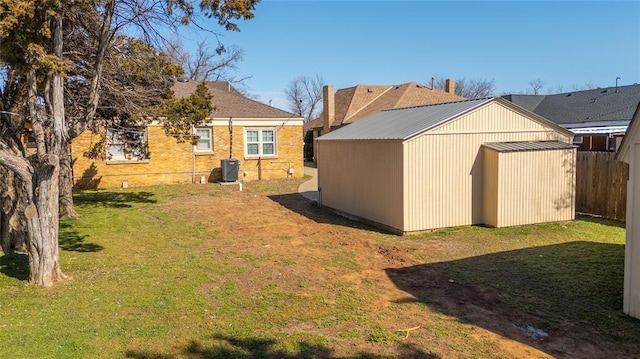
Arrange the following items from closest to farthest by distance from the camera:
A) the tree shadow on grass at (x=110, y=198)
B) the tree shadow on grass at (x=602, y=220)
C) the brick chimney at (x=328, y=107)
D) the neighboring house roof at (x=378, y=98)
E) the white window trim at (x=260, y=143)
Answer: the tree shadow on grass at (x=602, y=220), the tree shadow on grass at (x=110, y=198), the white window trim at (x=260, y=143), the neighboring house roof at (x=378, y=98), the brick chimney at (x=328, y=107)

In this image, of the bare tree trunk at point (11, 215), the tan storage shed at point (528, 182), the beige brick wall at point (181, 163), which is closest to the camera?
the bare tree trunk at point (11, 215)

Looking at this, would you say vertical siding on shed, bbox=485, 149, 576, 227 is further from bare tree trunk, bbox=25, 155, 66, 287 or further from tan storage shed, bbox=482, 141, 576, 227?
bare tree trunk, bbox=25, 155, 66, 287

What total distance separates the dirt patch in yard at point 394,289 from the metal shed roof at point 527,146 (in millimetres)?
3228

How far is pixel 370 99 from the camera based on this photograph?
113 feet

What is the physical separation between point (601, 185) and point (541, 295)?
7.68 meters

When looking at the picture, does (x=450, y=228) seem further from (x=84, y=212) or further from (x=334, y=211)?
(x=84, y=212)

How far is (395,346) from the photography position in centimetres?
517

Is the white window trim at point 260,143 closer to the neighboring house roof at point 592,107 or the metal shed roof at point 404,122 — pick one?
the metal shed roof at point 404,122

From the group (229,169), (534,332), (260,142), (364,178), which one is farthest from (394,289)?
(260,142)

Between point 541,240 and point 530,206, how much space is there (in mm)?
1586

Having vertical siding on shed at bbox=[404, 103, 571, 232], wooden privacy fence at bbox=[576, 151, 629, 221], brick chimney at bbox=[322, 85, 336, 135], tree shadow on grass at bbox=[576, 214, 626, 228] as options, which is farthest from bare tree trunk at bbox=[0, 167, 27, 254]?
brick chimney at bbox=[322, 85, 336, 135]

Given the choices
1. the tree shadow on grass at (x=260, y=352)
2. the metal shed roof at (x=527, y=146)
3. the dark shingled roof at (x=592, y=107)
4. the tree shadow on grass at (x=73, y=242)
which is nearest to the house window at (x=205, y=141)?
the tree shadow on grass at (x=73, y=242)

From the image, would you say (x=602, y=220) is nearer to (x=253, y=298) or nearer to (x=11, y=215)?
(x=253, y=298)

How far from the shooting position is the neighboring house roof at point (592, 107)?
24656 mm
